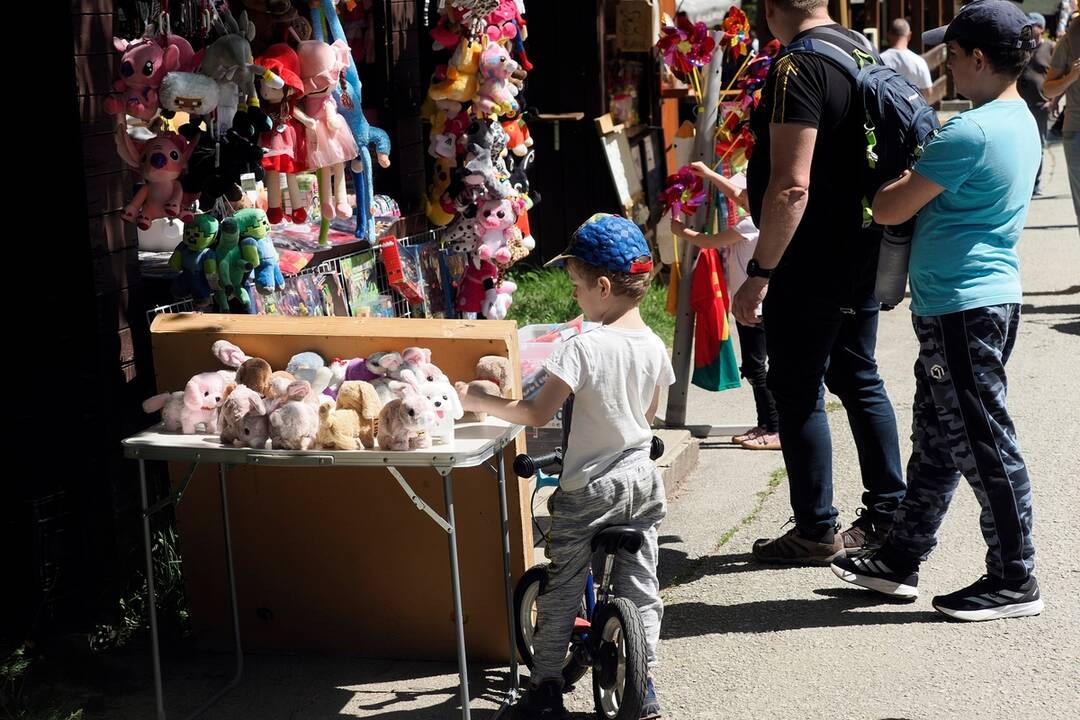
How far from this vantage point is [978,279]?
3.89 m

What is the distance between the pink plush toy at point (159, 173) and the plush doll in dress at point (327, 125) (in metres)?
0.47

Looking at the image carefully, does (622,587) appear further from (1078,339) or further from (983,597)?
(1078,339)

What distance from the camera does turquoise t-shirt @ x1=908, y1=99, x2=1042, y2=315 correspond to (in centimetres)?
379

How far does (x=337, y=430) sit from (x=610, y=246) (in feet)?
2.81

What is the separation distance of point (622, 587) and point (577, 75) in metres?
6.01

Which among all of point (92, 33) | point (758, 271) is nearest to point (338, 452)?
point (92, 33)

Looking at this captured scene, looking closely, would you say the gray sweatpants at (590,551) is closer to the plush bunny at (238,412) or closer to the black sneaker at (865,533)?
the plush bunny at (238,412)

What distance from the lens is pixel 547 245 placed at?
930cm

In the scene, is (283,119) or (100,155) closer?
(100,155)

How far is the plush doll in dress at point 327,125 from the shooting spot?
4250mm

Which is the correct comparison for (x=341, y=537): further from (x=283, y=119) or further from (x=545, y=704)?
(x=283, y=119)

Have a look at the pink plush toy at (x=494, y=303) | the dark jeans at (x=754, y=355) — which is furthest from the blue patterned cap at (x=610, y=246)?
the dark jeans at (x=754, y=355)

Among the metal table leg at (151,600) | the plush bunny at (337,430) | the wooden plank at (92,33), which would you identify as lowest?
the metal table leg at (151,600)

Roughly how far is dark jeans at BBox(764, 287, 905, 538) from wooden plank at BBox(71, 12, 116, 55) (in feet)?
7.45
